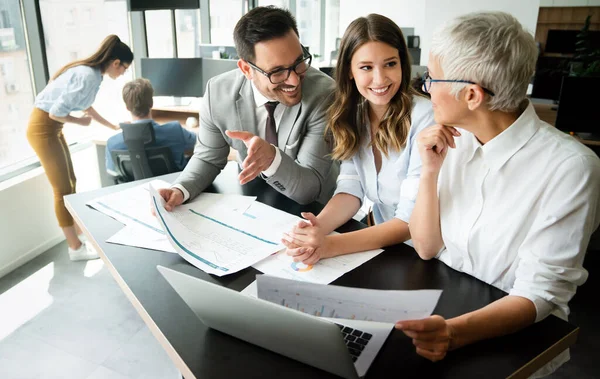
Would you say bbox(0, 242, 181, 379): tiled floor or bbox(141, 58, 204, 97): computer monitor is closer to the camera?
bbox(0, 242, 181, 379): tiled floor

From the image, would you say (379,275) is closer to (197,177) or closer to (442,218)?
(442,218)

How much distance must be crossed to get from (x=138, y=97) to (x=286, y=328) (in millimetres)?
2661

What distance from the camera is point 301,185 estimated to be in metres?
1.54

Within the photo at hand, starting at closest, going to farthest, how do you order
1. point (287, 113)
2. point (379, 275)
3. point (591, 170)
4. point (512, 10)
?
point (591, 170)
point (379, 275)
point (287, 113)
point (512, 10)

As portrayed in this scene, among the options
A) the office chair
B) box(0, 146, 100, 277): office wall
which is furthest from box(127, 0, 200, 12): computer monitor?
box(0, 146, 100, 277): office wall

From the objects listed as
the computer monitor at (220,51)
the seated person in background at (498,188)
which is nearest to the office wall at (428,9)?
the computer monitor at (220,51)

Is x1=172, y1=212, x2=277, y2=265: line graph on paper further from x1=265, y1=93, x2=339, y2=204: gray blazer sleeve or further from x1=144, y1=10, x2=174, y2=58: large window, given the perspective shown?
x1=144, y1=10, x2=174, y2=58: large window

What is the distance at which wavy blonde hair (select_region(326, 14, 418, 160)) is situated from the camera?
1.52 metres

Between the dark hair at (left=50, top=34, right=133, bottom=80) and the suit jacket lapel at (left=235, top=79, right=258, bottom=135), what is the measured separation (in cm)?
170

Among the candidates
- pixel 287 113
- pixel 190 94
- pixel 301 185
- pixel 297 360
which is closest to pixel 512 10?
pixel 190 94

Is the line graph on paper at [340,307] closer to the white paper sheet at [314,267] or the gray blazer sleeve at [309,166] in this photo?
the white paper sheet at [314,267]

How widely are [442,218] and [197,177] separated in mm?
864

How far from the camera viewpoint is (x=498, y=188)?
1.11 meters

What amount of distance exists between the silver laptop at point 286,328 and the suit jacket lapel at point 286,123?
99 cm
